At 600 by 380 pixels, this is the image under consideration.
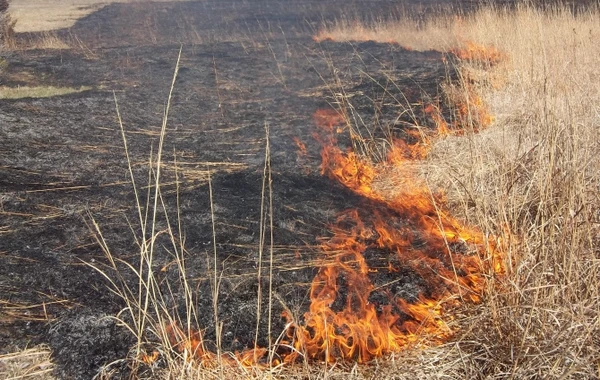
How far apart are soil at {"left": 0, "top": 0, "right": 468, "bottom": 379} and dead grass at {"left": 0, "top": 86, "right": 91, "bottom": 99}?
33 centimetres

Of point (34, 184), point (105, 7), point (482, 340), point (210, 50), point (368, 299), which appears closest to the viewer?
point (482, 340)

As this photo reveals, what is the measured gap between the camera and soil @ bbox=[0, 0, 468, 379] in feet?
11.9

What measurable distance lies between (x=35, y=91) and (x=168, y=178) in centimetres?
472

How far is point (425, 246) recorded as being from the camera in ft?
14.3

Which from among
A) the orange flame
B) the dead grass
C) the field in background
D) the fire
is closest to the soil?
the fire

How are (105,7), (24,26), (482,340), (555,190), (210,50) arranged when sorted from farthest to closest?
1. (105,7)
2. (24,26)
3. (210,50)
4. (555,190)
5. (482,340)

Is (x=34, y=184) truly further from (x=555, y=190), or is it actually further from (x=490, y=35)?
(x=490, y=35)

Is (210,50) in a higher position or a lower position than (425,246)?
higher

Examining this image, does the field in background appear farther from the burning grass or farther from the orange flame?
the burning grass

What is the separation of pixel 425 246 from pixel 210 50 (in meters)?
10.1

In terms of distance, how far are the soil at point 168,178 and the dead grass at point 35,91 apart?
0.33 meters

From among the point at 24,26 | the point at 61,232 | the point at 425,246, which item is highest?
the point at 24,26

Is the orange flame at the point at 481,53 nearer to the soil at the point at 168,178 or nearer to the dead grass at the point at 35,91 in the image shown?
the soil at the point at 168,178

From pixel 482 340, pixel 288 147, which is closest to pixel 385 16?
pixel 288 147
